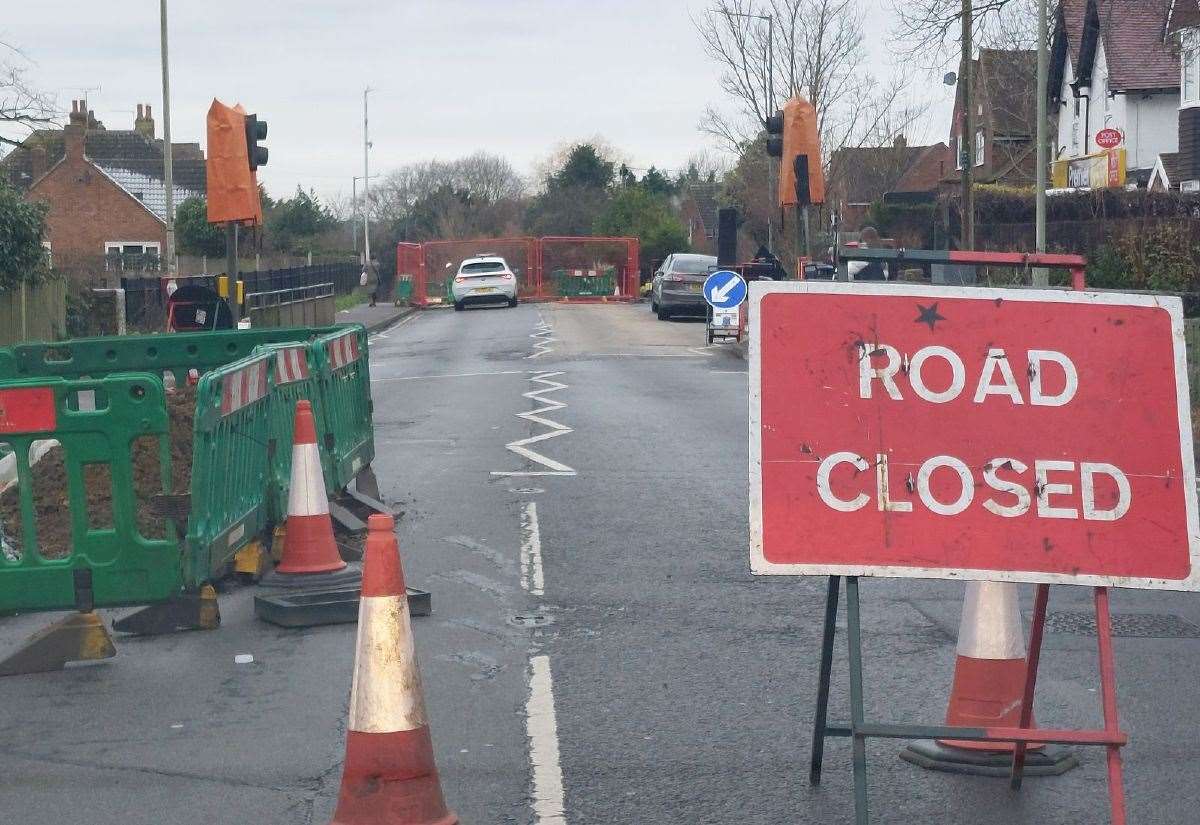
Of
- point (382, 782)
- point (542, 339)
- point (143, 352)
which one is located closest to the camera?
point (382, 782)

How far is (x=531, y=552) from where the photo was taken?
9.16 metres

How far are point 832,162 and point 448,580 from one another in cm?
4276

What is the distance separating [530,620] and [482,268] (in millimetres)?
36730

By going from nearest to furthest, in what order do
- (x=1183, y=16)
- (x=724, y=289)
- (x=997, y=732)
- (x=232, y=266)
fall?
(x=997, y=732), (x=232, y=266), (x=1183, y=16), (x=724, y=289)

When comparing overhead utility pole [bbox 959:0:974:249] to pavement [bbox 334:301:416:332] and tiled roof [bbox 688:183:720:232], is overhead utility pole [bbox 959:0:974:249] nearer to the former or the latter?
pavement [bbox 334:301:416:332]

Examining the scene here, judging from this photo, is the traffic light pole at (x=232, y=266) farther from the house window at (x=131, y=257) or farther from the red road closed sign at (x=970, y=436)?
the house window at (x=131, y=257)

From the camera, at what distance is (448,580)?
8.34 m

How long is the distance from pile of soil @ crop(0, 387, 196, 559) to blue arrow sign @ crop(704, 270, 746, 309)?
15.9 metres

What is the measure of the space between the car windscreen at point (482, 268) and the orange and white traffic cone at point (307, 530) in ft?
117

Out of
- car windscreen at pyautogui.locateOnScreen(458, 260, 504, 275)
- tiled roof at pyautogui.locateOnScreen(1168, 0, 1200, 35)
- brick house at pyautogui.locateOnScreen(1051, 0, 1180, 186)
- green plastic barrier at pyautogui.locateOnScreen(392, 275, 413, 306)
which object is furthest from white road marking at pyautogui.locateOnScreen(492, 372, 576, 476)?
green plastic barrier at pyautogui.locateOnScreen(392, 275, 413, 306)

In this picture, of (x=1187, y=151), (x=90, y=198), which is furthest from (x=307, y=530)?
(x=90, y=198)

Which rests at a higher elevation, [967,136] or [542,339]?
[967,136]

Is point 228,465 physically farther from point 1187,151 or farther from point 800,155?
point 1187,151

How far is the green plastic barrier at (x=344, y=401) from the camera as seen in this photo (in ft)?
30.8
